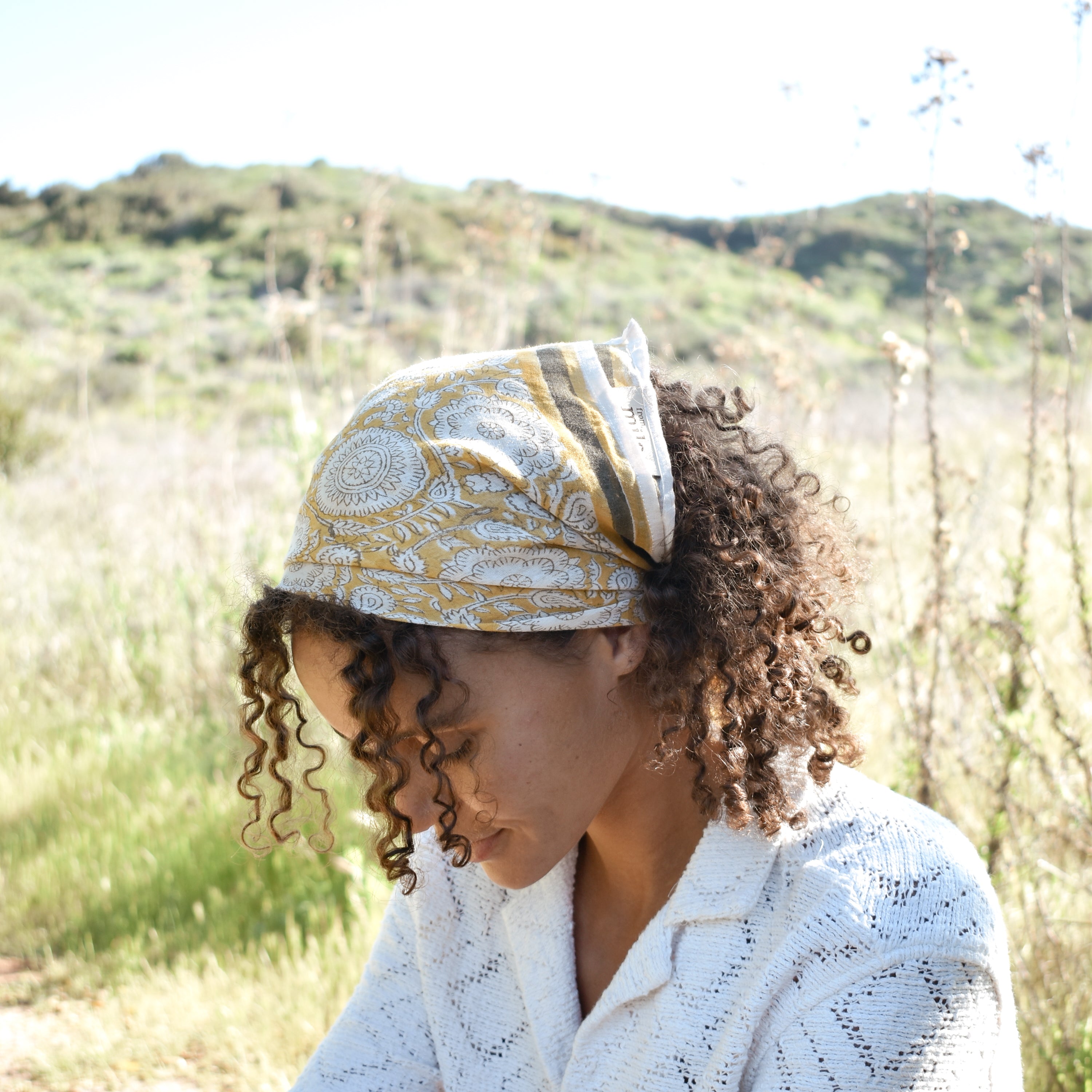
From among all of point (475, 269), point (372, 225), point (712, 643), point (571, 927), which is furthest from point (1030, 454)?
point (475, 269)

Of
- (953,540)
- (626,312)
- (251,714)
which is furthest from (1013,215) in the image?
(251,714)

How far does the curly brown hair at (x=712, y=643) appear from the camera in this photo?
3.86 feet

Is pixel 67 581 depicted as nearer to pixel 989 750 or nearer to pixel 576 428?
pixel 989 750

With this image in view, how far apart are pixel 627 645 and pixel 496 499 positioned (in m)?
0.26

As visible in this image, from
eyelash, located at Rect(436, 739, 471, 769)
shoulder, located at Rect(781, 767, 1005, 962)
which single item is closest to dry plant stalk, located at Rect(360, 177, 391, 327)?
eyelash, located at Rect(436, 739, 471, 769)

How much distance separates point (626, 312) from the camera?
827 inches

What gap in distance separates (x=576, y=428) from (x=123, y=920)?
2460 millimetres

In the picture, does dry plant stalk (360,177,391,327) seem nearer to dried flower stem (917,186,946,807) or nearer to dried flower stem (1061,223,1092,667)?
dried flower stem (917,186,946,807)

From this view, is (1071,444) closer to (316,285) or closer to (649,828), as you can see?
(649,828)

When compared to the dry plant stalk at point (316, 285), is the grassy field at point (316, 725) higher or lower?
lower

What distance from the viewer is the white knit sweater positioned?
109cm

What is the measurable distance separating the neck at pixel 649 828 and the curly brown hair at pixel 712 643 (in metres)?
0.07

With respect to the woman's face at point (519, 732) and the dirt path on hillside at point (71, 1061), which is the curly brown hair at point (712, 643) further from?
the dirt path on hillside at point (71, 1061)

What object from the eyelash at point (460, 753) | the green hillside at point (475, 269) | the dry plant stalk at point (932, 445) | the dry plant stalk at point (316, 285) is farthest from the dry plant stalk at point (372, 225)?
the eyelash at point (460, 753)
